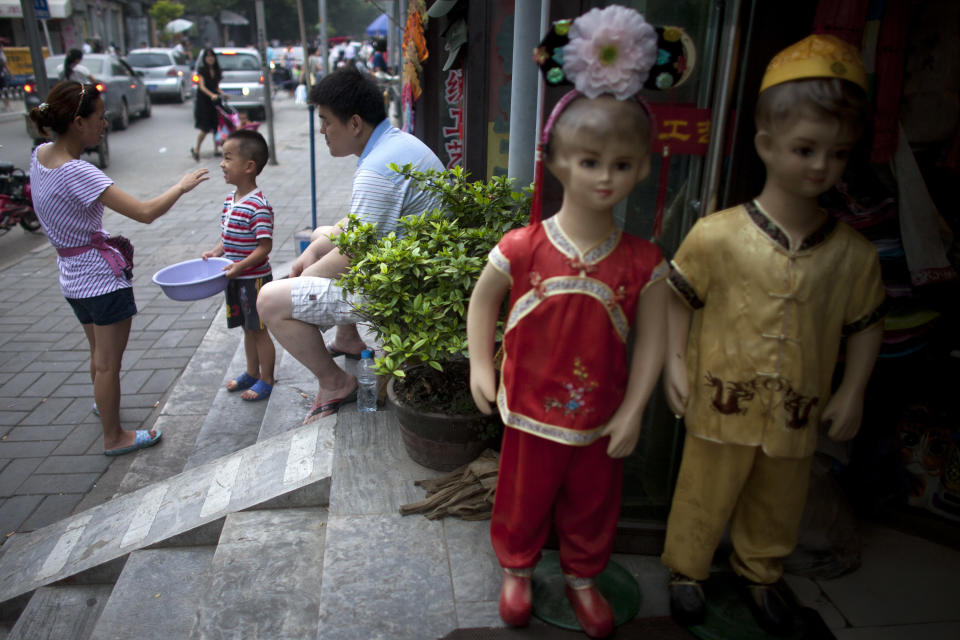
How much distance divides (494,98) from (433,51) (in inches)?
87.2

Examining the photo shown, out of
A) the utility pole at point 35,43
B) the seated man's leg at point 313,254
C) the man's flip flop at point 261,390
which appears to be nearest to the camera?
the seated man's leg at point 313,254

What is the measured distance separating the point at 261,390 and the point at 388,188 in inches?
72.8

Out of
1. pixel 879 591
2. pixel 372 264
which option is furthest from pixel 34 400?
pixel 879 591

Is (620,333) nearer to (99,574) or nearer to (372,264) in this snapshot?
(372,264)

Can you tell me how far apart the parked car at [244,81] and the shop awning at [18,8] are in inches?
292

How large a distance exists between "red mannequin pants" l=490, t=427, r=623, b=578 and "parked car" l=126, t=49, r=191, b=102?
22.2 metres

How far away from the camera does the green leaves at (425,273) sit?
2.70 meters

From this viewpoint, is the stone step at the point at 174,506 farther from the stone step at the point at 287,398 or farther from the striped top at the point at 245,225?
the striped top at the point at 245,225

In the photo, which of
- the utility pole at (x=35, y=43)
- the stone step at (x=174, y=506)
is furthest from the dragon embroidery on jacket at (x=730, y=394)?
the utility pole at (x=35, y=43)

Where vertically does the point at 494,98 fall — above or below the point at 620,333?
above

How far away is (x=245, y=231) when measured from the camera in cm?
394

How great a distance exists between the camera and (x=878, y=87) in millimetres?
2299

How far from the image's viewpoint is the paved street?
3.76 meters

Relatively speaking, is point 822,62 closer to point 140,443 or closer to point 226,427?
point 226,427
